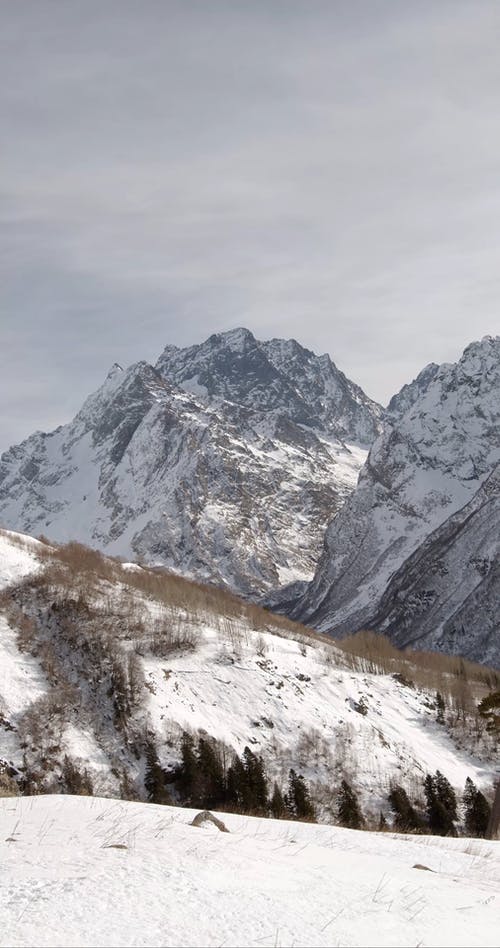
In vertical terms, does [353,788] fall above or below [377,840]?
below

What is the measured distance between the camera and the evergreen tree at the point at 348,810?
157ft

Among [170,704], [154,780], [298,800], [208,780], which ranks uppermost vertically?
[170,704]

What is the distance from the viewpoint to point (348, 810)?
48.8 metres

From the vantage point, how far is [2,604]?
201 feet

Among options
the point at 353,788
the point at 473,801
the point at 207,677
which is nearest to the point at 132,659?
the point at 207,677

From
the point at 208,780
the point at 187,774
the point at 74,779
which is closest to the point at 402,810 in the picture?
the point at 208,780

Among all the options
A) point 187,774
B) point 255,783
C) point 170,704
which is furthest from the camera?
point 170,704

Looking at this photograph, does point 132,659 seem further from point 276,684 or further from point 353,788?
point 353,788

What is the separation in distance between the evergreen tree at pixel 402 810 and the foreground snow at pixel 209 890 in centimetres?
3947

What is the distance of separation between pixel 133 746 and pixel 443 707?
38468mm

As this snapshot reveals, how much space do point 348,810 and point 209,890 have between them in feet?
144

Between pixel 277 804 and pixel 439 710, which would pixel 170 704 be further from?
pixel 439 710

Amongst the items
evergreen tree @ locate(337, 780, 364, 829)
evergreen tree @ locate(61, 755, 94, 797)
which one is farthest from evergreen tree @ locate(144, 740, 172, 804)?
evergreen tree @ locate(337, 780, 364, 829)

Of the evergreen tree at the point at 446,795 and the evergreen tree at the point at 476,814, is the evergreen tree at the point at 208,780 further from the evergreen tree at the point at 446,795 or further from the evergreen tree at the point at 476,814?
the evergreen tree at the point at 476,814
